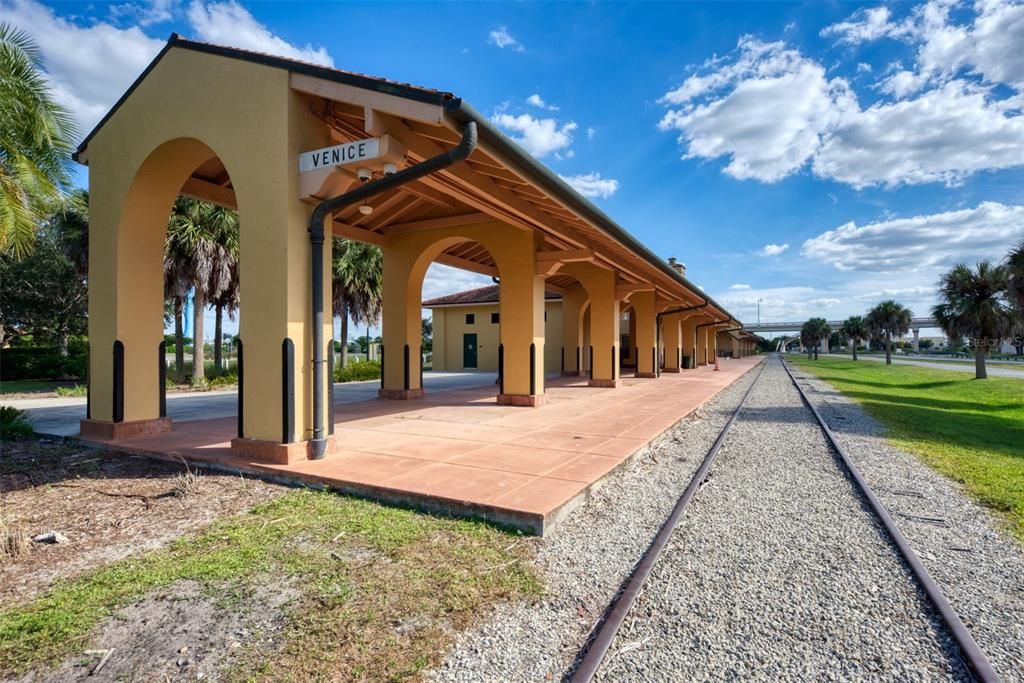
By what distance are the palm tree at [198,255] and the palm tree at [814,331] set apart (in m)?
88.9

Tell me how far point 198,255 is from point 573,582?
1884 centimetres

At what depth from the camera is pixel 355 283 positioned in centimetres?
2462

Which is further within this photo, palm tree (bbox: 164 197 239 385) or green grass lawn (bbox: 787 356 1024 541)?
palm tree (bbox: 164 197 239 385)

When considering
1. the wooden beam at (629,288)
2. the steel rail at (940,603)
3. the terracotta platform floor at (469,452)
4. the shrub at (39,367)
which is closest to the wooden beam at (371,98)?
the terracotta platform floor at (469,452)

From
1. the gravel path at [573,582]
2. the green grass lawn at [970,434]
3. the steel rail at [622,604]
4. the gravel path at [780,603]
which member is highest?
the steel rail at [622,604]

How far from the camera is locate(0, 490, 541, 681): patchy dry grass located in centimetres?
251

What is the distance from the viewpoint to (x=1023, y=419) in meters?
11.3

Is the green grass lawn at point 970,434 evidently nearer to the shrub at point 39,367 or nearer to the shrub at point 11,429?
the shrub at point 11,429

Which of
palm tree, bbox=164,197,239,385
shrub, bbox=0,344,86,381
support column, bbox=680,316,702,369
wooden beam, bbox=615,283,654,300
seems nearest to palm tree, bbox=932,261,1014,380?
support column, bbox=680,316,702,369

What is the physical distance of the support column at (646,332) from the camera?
21.2 metres

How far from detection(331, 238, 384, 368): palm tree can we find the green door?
223 inches

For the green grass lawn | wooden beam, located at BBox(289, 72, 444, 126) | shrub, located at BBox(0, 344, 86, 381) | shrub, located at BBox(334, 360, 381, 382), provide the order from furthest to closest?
shrub, located at BBox(0, 344, 86, 381) → shrub, located at BBox(334, 360, 381, 382) → the green grass lawn → wooden beam, located at BBox(289, 72, 444, 126)

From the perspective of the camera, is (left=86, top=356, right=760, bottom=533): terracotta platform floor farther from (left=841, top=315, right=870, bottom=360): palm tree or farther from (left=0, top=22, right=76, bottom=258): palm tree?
(left=841, top=315, right=870, bottom=360): palm tree

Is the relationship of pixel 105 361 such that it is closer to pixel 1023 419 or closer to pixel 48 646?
pixel 48 646
